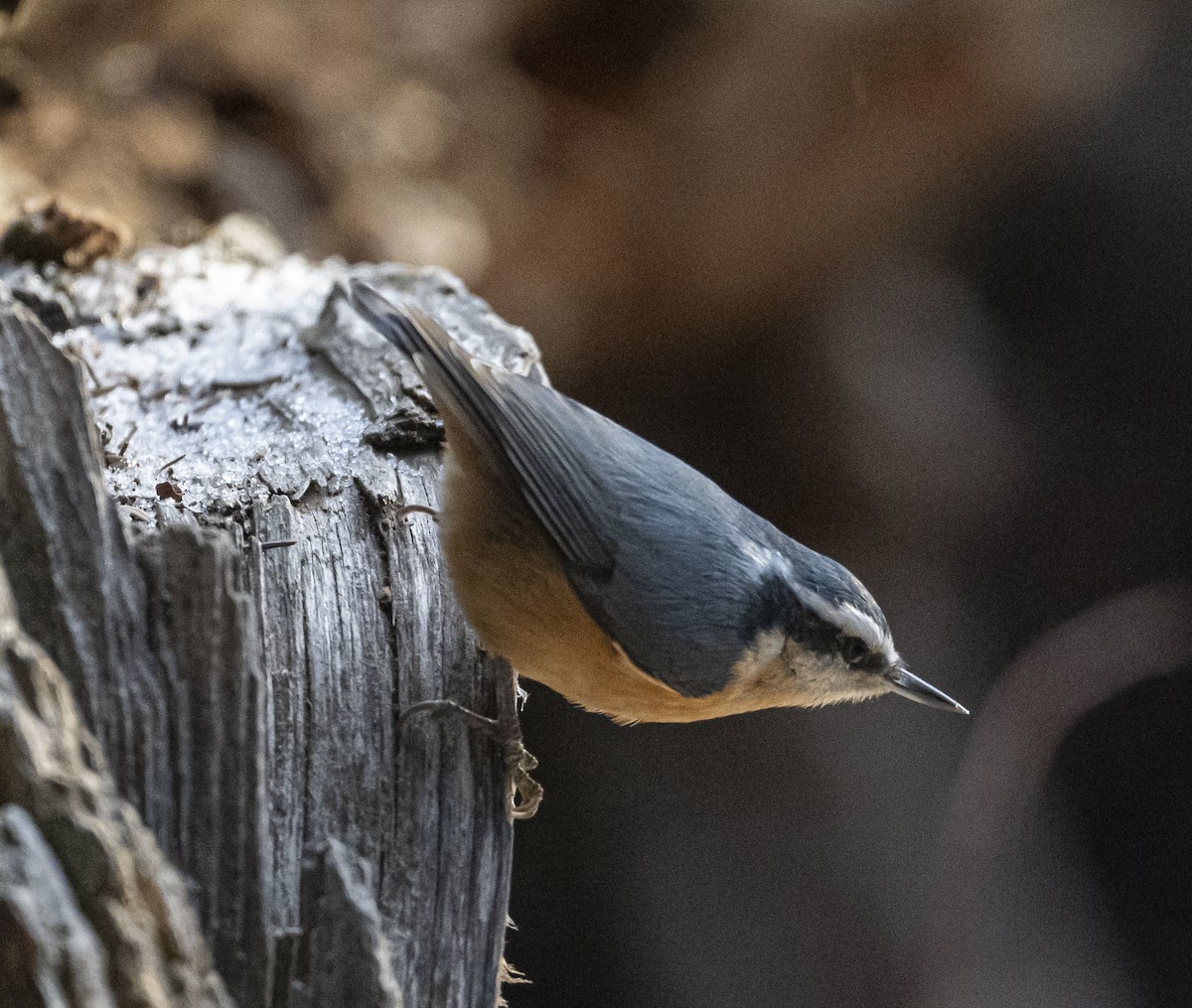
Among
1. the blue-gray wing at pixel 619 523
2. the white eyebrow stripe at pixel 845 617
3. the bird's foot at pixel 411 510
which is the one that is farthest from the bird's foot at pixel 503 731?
the white eyebrow stripe at pixel 845 617

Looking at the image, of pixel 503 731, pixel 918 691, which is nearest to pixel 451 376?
pixel 503 731

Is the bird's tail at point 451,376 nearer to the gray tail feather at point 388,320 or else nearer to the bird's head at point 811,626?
the gray tail feather at point 388,320

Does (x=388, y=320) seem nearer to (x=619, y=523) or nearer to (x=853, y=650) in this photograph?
(x=619, y=523)

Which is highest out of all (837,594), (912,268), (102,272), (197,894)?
(912,268)

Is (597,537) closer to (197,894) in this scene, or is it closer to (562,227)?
(197,894)

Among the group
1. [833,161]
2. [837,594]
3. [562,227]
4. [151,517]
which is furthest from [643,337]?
[151,517]

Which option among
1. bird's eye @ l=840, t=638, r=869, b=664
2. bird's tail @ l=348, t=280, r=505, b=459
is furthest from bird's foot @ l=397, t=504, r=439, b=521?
bird's eye @ l=840, t=638, r=869, b=664

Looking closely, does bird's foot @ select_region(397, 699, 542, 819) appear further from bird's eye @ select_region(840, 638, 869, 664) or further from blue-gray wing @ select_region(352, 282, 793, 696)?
bird's eye @ select_region(840, 638, 869, 664)
